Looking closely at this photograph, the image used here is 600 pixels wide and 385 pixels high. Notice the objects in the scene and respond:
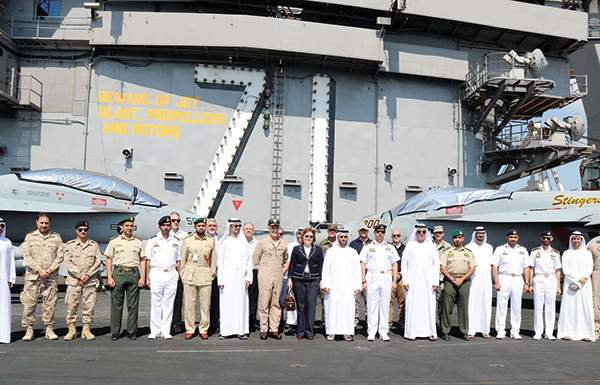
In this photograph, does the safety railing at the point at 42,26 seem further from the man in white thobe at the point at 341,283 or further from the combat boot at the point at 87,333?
the man in white thobe at the point at 341,283

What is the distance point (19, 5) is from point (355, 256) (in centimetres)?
1503

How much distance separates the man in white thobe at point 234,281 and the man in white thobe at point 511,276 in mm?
4110

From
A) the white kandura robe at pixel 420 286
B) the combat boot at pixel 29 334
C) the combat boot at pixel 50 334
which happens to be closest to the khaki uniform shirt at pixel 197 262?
the combat boot at pixel 50 334

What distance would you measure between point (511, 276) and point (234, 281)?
15.0 ft

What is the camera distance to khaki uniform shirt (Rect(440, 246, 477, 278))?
25.8 ft

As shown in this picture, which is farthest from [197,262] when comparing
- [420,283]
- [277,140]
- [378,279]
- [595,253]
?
[277,140]

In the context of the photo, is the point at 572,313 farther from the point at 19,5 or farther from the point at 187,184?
the point at 19,5

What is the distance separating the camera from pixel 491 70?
1841 centimetres

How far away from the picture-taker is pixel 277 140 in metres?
16.4

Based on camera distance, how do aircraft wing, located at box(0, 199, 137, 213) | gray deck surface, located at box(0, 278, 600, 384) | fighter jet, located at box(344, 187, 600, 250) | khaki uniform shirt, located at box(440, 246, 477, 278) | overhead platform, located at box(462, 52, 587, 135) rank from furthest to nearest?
overhead platform, located at box(462, 52, 587, 135) → aircraft wing, located at box(0, 199, 137, 213) → fighter jet, located at box(344, 187, 600, 250) → khaki uniform shirt, located at box(440, 246, 477, 278) → gray deck surface, located at box(0, 278, 600, 384)

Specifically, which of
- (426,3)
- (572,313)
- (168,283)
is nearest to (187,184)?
(168,283)

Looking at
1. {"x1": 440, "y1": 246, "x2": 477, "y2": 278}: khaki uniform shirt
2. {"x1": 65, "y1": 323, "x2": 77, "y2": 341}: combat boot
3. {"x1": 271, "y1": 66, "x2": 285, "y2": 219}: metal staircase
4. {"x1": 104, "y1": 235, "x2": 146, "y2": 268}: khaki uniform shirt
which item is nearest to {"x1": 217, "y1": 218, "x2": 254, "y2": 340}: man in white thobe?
{"x1": 104, "y1": 235, "x2": 146, "y2": 268}: khaki uniform shirt

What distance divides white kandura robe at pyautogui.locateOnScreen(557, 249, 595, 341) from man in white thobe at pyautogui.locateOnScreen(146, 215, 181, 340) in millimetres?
6333

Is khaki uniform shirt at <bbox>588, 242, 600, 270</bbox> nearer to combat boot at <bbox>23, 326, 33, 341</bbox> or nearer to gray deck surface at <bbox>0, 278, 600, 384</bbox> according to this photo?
gray deck surface at <bbox>0, 278, 600, 384</bbox>
